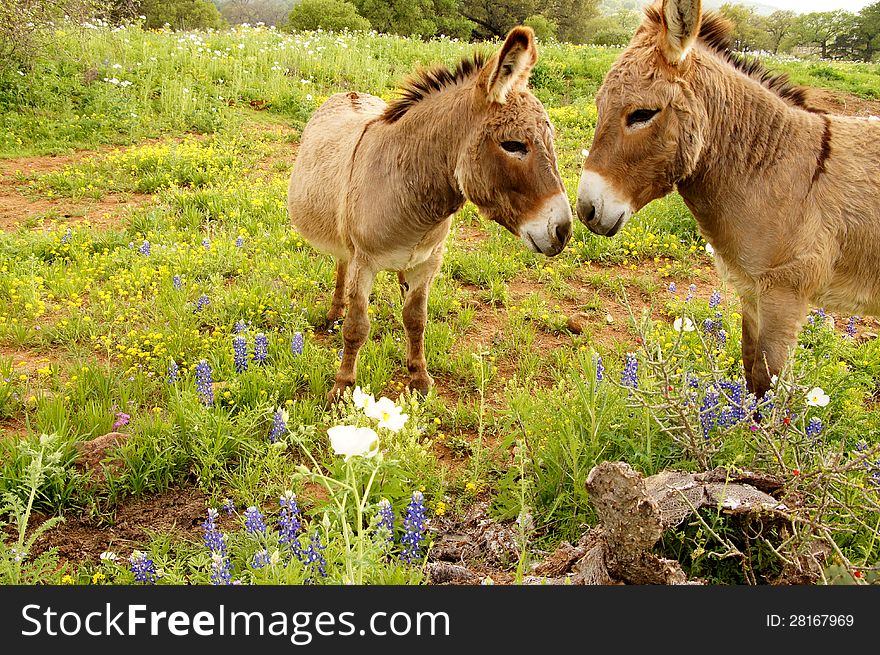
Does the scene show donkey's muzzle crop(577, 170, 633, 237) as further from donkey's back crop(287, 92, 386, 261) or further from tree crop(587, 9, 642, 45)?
tree crop(587, 9, 642, 45)

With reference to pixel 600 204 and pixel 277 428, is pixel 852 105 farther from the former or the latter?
pixel 277 428

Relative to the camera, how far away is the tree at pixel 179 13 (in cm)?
3812

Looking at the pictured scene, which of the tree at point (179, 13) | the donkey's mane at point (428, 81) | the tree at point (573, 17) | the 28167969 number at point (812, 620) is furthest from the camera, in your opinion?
the tree at point (573, 17)

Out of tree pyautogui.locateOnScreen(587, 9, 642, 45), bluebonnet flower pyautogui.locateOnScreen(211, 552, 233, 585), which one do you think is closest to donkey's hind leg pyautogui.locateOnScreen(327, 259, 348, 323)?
bluebonnet flower pyautogui.locateOnScreen(211, 552, 233, 585)

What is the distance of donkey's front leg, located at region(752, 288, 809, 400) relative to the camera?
273 centimetres

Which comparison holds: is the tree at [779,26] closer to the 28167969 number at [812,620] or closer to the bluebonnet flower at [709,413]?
the bluebonnet flower at [709,413]

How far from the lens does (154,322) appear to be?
429 centimetres

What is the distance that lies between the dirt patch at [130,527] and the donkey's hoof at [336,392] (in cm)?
100

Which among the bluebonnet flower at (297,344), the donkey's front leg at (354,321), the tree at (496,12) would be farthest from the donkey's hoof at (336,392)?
the tree at (496,12)

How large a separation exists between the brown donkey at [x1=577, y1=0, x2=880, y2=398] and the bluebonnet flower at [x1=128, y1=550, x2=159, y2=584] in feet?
7.28

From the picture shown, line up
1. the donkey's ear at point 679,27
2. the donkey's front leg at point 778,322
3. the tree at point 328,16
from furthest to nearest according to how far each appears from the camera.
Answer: the tree at point 328,16 < the donkey's front leg at point 778,322 < the donkey's ear at point 679,27

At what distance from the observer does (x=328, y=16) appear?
3675 cm

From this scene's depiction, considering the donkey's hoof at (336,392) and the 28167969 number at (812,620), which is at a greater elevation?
the 28167969 number at (812,620)

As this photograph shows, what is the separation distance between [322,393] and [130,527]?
4.50ft
